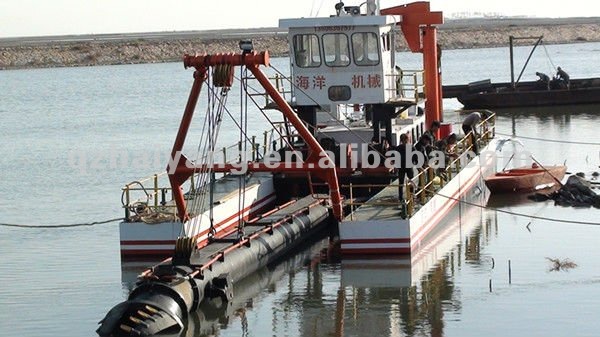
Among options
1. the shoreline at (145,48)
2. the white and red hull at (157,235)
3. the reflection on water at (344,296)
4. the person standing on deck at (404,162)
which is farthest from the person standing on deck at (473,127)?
the shoreline at (145,48)

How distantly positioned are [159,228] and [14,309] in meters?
3.71

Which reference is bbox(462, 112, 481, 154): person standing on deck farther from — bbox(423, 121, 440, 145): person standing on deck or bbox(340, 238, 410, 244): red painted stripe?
bbox(340, 238, 410, 244): red painted stripe

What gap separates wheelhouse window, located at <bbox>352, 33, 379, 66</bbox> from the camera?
3020 centimetres

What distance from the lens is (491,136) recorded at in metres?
37.2

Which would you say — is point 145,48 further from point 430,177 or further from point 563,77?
point 430,177

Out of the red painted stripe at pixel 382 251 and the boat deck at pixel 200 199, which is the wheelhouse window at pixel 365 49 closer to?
the boat deck at pixel 200 199

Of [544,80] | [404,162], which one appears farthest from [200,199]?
[544,80]

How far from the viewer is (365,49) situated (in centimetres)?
3031

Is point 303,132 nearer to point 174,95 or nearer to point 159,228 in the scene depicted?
point 159,228

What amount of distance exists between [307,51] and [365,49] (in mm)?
1353

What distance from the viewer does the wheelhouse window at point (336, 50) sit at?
30.3m

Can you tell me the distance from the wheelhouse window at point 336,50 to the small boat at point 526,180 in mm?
5423

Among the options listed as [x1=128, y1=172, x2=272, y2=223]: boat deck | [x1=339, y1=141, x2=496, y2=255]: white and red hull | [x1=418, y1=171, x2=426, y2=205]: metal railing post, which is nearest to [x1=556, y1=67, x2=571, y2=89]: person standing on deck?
[x1=128, y1=172, x2=272, y2=223]: boat deck

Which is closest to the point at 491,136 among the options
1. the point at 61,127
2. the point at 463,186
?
the point at 463,186
